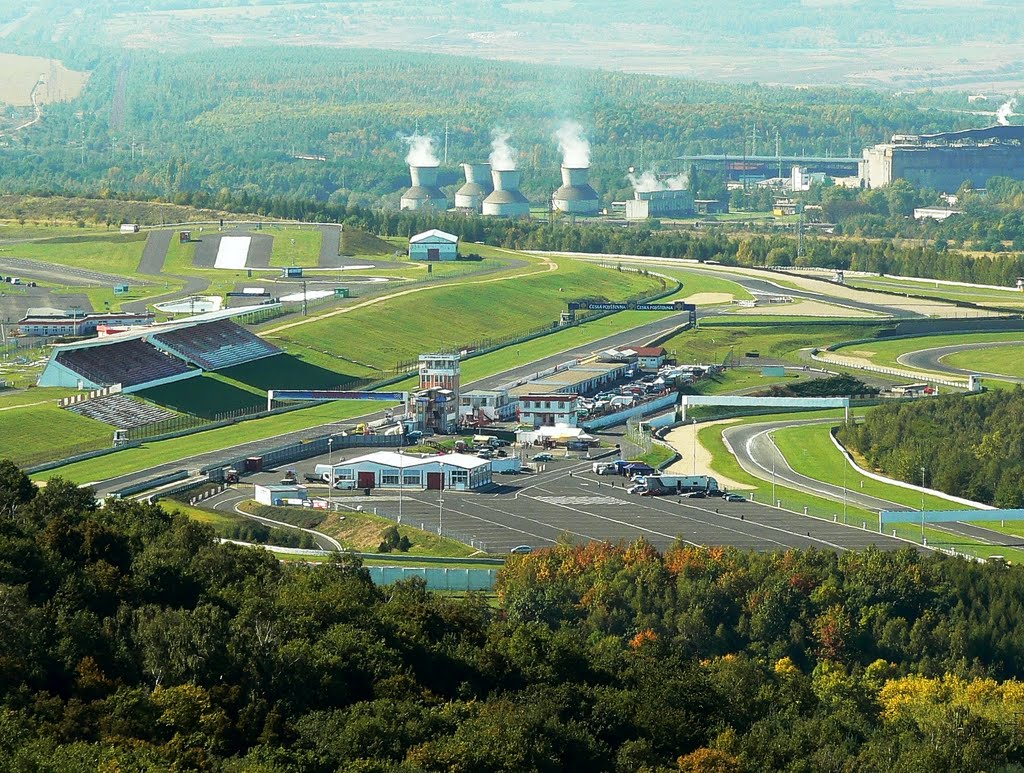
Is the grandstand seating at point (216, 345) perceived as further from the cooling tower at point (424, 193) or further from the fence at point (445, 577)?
the cooling tower at point (424, 193)

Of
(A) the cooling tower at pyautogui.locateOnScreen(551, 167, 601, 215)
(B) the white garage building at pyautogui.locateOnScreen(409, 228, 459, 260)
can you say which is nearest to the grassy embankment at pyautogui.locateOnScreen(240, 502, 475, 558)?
(B) the white garage building at pyautogui.locateOnScreen(409, 228, 459, 260)

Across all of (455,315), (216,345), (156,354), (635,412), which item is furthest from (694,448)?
(455,315)

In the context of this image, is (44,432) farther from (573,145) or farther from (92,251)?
(573,145)

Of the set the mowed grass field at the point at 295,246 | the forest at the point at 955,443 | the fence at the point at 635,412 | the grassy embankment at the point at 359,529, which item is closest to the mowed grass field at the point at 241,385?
the fence at the point at 635,412

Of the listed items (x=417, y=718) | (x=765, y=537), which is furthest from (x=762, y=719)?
(x=765, y=537)

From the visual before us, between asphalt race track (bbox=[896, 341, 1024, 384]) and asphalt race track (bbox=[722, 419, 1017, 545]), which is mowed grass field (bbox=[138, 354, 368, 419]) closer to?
asphalt race track (bbox=[722, 419, 1017, 545])

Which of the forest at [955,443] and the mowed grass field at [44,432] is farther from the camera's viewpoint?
the mowed grass field at [44,432]
